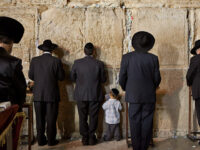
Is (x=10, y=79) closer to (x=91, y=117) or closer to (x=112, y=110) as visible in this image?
(x=91, y=117)

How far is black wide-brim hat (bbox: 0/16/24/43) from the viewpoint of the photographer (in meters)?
2.26

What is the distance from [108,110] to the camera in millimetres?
3846

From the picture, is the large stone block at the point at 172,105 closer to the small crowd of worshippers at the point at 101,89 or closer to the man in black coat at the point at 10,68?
the small crowd of worshippers at the point at 101,89

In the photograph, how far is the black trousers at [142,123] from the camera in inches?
123

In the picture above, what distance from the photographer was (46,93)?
358cm

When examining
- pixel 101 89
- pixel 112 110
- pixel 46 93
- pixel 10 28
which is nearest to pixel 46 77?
pixel 46 93

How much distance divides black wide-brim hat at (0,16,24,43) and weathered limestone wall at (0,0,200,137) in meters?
1.71

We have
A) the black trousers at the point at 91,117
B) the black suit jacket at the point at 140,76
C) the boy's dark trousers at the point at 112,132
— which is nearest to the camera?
the black suit jacket at the point at 140,76

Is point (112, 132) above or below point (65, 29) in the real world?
below

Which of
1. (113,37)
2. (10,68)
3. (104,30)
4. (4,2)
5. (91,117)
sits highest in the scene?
(4,2)

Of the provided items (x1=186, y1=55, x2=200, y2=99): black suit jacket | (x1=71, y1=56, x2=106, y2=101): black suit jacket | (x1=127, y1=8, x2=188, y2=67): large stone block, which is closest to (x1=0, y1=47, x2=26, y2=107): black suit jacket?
(x1=71, y1=56, x2=106, y2=101): black suit jacket

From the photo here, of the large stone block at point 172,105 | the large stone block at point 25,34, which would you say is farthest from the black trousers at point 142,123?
the large stone block at point 25,34

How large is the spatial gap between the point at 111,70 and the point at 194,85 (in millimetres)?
1520

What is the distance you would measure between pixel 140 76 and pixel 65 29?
1.86 meters
